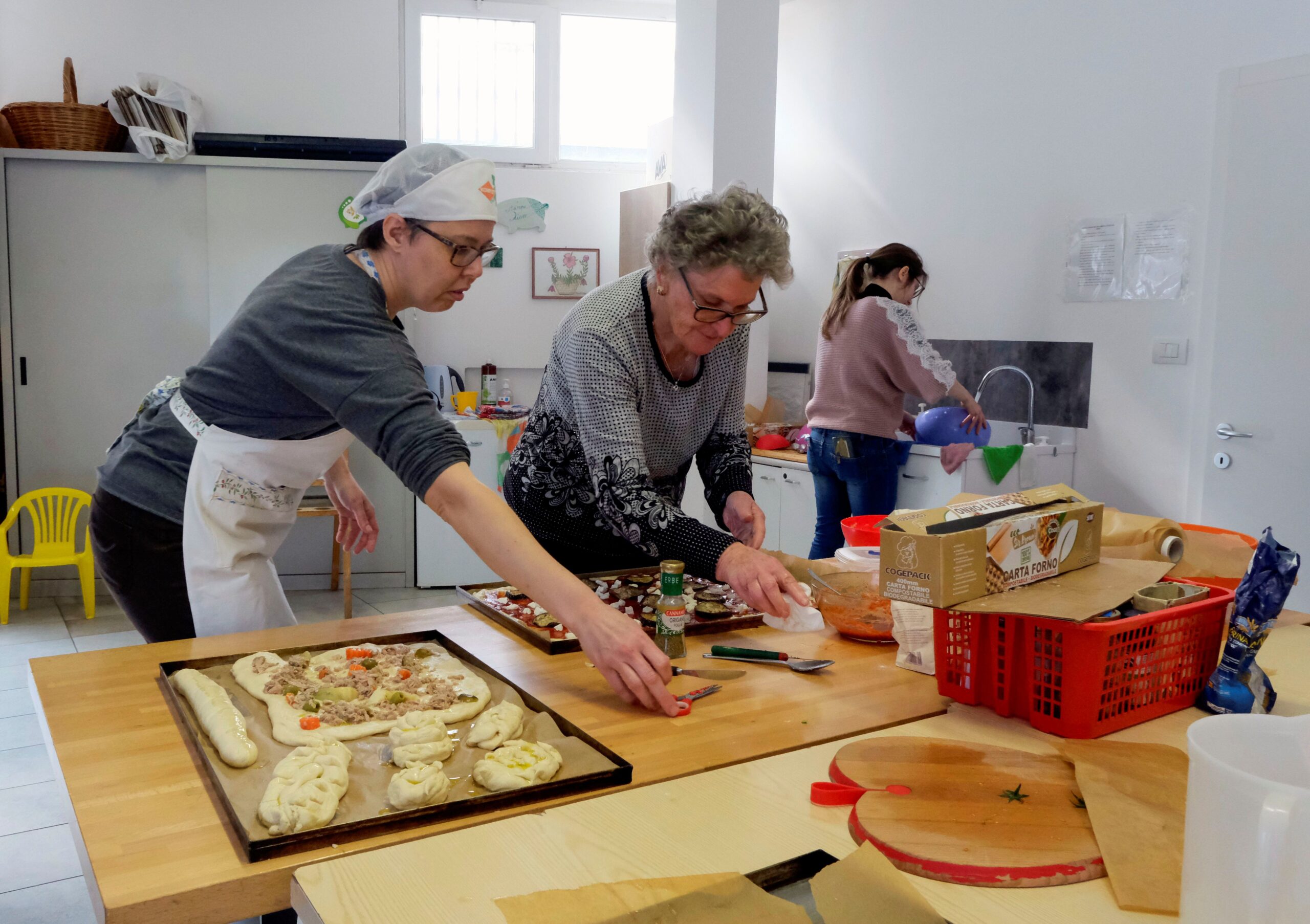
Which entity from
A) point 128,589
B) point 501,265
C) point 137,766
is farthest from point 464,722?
point 501,265

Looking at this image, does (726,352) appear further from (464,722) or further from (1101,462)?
(1101,462)

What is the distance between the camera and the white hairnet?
4.98 feet

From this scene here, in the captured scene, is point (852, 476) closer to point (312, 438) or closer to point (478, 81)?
point (312, 438)

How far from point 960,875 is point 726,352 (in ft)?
4.22

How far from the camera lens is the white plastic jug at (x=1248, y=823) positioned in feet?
1.76

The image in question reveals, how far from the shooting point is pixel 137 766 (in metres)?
1.09

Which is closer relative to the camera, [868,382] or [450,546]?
[868,382]

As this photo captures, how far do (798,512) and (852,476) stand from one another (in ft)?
2.44

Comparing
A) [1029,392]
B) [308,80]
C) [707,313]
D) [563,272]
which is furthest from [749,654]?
[308,80]

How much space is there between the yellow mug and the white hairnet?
12.3ft

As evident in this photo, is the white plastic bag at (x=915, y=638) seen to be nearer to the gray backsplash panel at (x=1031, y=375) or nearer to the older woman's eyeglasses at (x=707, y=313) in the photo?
the older woman's eyeglasses at (x=707, y=313)

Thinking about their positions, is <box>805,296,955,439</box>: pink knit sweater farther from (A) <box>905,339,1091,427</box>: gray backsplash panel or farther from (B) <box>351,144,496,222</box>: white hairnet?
(B) <box>351,144,496,222</box>: white hairnet

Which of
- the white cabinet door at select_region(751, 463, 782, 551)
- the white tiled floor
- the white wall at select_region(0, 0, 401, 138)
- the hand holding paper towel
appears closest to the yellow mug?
the white tiled floor

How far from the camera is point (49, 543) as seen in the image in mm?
4664
